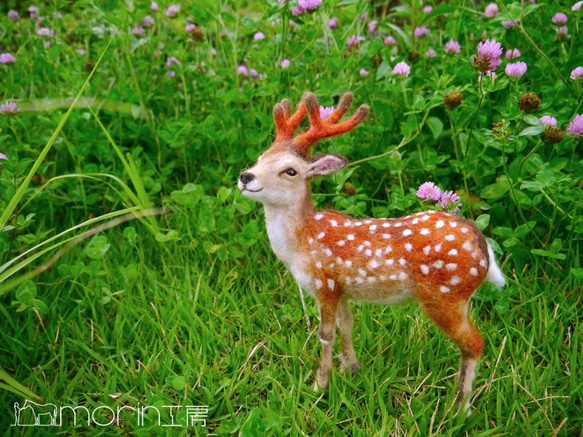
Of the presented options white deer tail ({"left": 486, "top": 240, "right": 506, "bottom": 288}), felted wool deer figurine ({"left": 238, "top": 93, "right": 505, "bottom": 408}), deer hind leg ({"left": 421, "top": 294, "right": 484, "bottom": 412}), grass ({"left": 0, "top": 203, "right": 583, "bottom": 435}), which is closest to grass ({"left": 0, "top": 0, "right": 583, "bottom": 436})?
grass ({"left": 0, "top": 203, "right": 583, "bottom": 435})

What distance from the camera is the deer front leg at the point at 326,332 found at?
204cm

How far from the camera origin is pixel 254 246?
2947mm

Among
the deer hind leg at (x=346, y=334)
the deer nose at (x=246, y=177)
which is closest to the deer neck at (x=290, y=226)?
the deer nose at (x=246, y=177)

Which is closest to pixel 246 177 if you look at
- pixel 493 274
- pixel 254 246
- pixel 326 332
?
pixel 326 332

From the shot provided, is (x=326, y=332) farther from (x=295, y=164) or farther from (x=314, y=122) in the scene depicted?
(x=314, y=122)

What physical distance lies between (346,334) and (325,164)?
0.65m

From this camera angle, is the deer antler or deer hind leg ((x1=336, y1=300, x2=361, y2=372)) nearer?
the deer antler

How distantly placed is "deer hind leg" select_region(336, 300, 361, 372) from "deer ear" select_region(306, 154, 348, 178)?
1.58 ft

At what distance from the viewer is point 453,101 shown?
8.15ft

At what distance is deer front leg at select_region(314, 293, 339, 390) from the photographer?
2045mm

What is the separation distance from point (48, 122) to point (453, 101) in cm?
201

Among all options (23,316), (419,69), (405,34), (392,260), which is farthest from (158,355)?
(405,34)

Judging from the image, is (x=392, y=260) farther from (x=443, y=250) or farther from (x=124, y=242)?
(x=124, y=242)

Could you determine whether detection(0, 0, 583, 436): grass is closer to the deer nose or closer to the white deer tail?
the white deer tail
